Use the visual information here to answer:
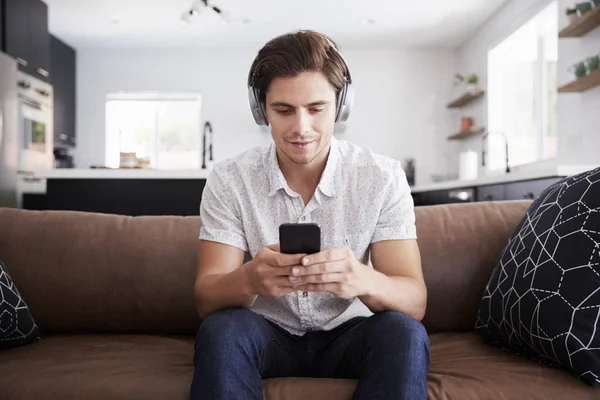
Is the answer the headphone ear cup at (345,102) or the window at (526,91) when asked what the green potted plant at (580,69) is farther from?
the headphone ear cup at (345,102)

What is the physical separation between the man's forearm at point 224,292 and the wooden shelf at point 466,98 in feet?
18.3

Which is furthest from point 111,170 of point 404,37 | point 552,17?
point 404,37

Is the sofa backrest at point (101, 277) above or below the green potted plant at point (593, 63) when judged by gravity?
below

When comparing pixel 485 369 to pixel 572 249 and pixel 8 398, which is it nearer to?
pixel 572 249

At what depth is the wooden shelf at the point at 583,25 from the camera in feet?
12.2

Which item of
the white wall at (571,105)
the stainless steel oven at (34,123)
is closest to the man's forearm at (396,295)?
the white wall at (571,105)

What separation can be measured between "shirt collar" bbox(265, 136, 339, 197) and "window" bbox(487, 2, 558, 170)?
3963 mm

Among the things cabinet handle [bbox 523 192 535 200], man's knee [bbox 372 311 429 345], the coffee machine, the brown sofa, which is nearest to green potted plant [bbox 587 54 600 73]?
cabinet handle [bbox 523 192 535 200]

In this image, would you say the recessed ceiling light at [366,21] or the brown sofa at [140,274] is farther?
the recessed ceiling light at [366,21]

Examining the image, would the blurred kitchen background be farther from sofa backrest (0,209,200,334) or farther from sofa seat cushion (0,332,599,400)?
sofa backrest (0,209,200,334)

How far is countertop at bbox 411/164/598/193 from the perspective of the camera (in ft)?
9.73

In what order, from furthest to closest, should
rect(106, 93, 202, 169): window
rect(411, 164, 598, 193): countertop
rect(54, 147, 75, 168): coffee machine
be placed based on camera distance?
rect(106, 93, 202, 169): window, rect(54, 147, 75, 168): coffee machine, rect(411, 164, 598, 193): countertop

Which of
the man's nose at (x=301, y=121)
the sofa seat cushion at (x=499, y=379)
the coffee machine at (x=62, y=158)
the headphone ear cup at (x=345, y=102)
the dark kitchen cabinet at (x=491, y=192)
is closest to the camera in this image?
the sofa seat cushion at (x=499, y=379)

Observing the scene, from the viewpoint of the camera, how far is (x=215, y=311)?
1353mm
